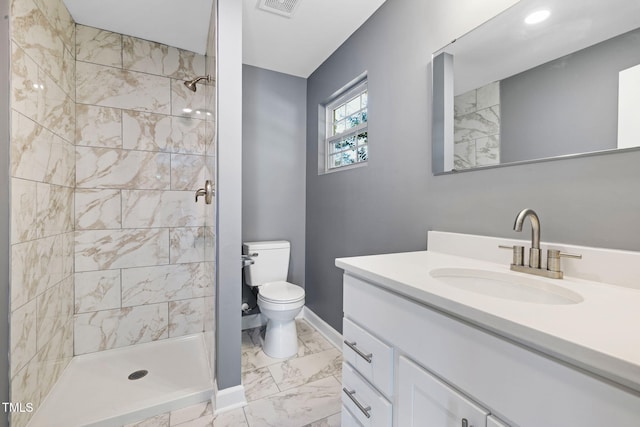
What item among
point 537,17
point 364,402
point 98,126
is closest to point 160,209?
point 98,126

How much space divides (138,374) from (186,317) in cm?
54

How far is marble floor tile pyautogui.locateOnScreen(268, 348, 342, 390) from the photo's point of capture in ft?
5.56

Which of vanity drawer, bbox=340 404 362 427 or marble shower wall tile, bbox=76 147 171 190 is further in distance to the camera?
marble shower wall tile, bbox=76 147 171 190

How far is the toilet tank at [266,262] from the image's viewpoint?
220 cm

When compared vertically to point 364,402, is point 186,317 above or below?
below

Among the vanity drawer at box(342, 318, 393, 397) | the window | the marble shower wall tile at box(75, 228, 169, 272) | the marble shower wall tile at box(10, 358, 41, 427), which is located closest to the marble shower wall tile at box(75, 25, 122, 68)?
the marble shower wall tile at box(75, 228, 169, 272)

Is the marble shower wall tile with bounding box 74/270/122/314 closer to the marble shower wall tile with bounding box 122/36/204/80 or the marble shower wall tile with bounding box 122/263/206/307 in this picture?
the marble shower wall tile with bounding box 122/263/206/307

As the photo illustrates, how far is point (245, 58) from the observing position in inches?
90.0

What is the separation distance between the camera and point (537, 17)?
960 millimetres

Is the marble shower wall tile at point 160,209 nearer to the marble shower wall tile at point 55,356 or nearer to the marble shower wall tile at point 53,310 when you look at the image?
the marble shower wall tile at point 53,310

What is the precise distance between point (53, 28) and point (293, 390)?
2.56 metres

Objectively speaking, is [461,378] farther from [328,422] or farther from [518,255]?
[328,422]

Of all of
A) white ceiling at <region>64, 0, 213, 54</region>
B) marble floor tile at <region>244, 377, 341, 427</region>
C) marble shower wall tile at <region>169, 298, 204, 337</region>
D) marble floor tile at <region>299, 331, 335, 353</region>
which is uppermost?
white ceiling at <region>64, 0, 213, 54</region>

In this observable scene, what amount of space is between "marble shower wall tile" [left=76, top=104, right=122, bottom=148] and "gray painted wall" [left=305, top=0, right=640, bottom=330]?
1560mm
